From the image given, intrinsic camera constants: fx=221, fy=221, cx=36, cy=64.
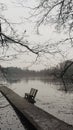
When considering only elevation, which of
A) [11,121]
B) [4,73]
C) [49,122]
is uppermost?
[4,73]

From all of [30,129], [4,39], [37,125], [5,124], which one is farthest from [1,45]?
[5,124]

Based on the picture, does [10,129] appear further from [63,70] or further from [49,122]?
[63,70]

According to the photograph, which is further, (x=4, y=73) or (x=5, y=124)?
(x=5, y=124)

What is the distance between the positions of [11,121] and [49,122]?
2.80 metres

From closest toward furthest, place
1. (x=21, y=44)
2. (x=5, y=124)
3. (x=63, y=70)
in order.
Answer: (x=63, y=70)
(x=21, y=44)
(x=5, y=124)

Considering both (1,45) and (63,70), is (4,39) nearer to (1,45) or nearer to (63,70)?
(1,45)

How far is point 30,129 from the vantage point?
11.5 meters

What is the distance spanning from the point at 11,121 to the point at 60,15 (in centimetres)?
873

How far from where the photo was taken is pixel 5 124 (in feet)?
40.6

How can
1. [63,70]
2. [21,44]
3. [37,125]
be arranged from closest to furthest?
1. [63,70]
2. [21,44]
3. [37,125]

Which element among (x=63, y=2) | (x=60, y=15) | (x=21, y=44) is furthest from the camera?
(x=60, y=15)

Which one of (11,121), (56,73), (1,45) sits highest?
(1,45)

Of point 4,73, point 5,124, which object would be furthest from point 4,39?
point 5,124

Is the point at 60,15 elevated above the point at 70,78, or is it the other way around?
the point at 60,15
